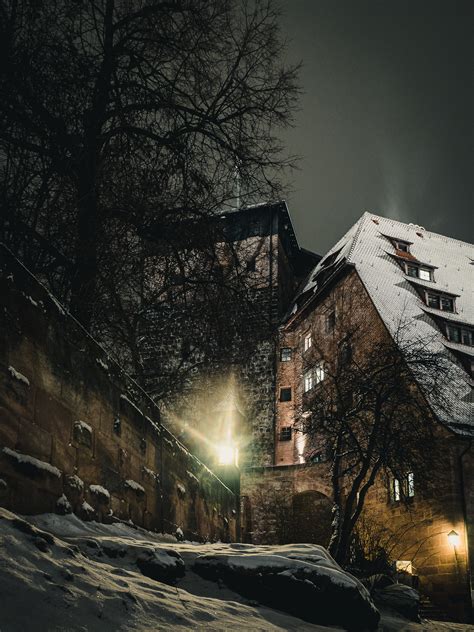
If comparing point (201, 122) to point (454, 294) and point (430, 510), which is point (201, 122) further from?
point (454, 294)

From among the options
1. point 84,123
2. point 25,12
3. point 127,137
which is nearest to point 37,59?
point 25,12

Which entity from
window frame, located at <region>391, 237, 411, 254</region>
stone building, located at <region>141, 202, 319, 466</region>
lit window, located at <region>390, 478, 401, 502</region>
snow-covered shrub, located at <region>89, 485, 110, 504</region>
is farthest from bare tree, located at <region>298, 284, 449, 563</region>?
window frame, located at <region>391, 237, 411, 254</region>

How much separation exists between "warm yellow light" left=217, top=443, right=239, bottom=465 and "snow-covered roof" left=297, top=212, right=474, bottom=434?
947 cm

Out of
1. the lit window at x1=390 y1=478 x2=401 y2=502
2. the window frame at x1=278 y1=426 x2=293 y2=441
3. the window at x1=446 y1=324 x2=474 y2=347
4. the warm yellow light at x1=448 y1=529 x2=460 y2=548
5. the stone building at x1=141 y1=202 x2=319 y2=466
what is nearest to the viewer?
the stone building at x1=141 y1=202 x2=319 y2=466

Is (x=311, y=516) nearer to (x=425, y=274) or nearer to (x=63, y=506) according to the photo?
(x=425, y=274)

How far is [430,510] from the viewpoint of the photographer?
2114 cm

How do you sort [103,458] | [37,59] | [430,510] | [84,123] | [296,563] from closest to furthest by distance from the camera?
[296,563], [103,458], [37,59], [84,123], [430,510]

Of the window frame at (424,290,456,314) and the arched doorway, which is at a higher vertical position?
the window frame at (424,290,456,314)

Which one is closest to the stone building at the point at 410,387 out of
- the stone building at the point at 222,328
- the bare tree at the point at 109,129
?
the stone building at the point at 222,328

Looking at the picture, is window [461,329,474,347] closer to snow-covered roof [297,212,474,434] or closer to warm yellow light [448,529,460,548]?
snow-covered roof [297,212,474,434]

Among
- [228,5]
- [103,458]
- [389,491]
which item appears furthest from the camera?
[389,491]

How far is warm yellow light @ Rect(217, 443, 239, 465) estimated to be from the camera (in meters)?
14.1

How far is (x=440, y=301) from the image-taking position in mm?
30000

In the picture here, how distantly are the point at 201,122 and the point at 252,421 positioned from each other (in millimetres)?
24618
